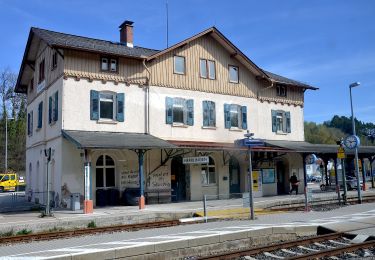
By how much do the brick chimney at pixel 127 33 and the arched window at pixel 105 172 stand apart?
7638mm

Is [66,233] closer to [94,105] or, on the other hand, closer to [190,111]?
[94,105]

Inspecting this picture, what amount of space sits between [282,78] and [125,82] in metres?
12.8

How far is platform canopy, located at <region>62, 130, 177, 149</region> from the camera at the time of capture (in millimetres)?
18062

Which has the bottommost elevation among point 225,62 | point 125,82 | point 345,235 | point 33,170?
point 345,235

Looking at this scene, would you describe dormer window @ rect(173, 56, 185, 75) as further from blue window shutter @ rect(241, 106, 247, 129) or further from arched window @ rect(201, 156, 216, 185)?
arched window @ rect(201, 156, 216, 185)

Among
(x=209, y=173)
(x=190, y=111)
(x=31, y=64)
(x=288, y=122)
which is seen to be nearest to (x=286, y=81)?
(x=288, y=122)

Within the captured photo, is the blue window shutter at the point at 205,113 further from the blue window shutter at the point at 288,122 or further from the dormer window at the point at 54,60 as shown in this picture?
the dormer window at the point at 54,60

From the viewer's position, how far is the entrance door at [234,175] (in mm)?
25984

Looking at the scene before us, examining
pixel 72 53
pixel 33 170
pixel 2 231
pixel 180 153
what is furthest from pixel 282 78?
pixel 2 231

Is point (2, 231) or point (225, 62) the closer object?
point (2, 231)

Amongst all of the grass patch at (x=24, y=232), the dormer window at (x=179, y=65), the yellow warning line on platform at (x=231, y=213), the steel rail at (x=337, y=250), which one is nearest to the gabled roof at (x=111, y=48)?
the dormer window at (x=179, y=65)

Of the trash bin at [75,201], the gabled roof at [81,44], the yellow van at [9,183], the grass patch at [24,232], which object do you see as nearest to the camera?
the grass patch at [24,232]

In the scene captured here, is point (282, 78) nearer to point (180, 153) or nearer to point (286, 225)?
point (180, 153)

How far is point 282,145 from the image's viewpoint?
86.6 ft
